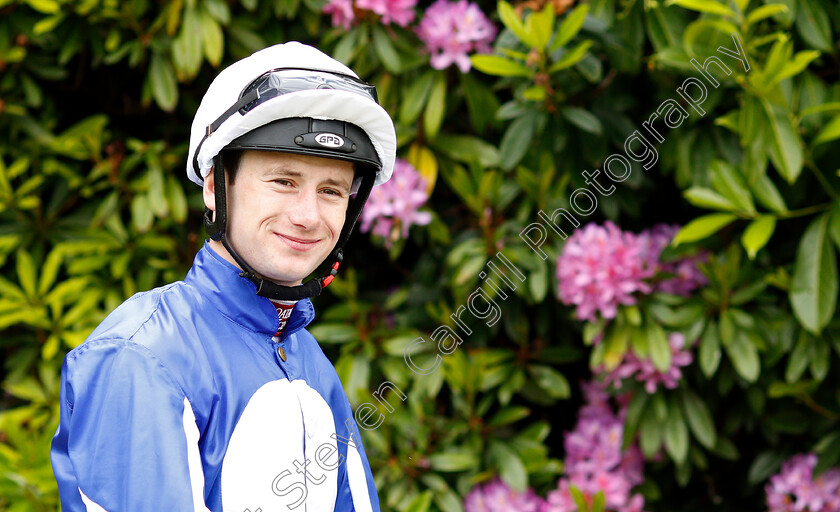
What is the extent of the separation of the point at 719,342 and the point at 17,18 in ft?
8.20

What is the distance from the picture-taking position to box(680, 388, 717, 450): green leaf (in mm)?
2406

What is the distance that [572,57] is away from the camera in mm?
2221

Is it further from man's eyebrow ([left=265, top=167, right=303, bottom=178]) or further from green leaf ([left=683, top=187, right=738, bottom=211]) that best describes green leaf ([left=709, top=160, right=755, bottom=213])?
man's eyebrow ([left=265, top=167, right=303, bottom=178])

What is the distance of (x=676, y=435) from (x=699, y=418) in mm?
101

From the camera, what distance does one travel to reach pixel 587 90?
8.57 feet

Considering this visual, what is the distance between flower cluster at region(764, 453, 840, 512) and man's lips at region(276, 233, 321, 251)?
1.87 metres

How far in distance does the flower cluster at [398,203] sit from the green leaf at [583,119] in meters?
0.48

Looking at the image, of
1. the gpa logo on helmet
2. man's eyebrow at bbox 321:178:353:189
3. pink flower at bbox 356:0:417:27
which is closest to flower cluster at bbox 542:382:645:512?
pink flower at bbox 356:0:417:27

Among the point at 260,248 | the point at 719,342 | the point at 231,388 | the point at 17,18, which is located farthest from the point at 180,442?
the point at 17,18

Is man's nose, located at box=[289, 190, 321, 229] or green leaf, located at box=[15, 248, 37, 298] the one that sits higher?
man's nose, located at box=[289, 190, 321, 229]

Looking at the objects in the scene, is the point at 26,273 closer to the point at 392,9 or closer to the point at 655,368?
the point at 392,9

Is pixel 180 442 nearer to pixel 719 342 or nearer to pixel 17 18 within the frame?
pixel 719 342

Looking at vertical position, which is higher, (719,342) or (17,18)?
(17,18)

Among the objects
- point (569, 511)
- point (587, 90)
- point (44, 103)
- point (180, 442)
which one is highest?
point (587, 90)
